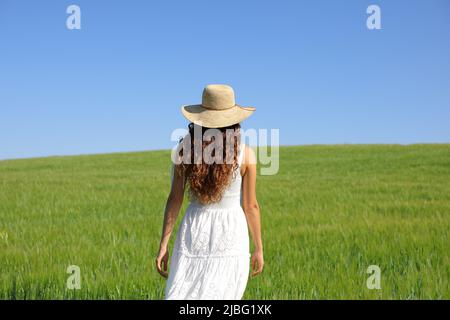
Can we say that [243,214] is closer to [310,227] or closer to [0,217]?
[310,227]

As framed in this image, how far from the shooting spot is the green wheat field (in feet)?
16.1

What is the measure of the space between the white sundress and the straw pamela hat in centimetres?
28

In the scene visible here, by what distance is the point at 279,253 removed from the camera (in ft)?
20.7

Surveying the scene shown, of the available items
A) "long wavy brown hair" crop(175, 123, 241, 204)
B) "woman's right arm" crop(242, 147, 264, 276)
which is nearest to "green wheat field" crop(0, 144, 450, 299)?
"woman's right arm" crop(242, 147, 264, 276)

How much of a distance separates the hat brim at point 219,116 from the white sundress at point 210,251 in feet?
0.89

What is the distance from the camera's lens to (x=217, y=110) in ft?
11.4

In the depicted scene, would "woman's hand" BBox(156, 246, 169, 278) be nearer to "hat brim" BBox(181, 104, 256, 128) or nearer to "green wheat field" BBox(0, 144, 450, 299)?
"hat brim" BBox(181, 104, 256, 128)

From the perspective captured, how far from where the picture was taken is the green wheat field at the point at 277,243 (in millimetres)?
4906

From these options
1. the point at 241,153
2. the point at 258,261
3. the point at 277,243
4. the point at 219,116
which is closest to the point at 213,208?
the point at 241,153

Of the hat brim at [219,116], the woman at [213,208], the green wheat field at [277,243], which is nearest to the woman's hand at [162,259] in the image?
the woman at [213,208]

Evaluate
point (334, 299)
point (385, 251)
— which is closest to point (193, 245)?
point (334, 299)

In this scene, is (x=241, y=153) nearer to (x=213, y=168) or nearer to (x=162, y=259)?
(x=213, y=168)

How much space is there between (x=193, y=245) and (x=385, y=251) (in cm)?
369

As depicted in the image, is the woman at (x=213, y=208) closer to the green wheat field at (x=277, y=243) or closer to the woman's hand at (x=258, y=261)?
the woman's hand at (x=258, y=261)
